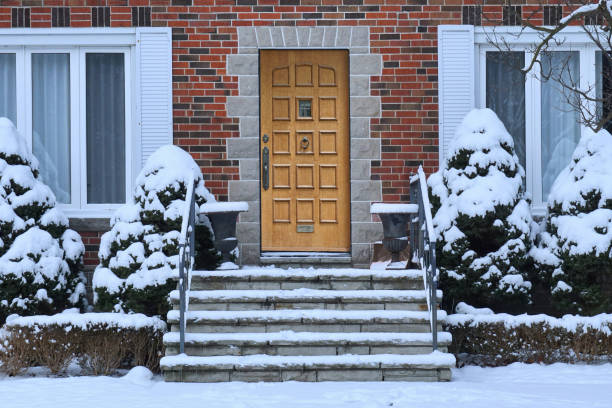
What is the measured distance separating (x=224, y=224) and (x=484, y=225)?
244 centimetres

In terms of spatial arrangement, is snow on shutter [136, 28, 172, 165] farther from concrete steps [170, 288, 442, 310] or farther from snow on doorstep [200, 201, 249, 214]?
concrete steps [170, 288, 442, 310]

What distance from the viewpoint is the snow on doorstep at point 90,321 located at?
7230 mm

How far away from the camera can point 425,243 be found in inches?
291

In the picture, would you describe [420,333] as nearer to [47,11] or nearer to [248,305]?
[248,305]

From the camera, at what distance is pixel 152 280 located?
7707 mm

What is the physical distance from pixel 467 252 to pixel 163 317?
2890 mm

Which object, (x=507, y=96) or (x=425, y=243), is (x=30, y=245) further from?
(x=507, y=96)

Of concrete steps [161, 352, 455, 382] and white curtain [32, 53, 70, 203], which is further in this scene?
white curtain [32, 53, 70, 203]

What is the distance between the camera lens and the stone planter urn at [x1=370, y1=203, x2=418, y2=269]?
8031 millimetres

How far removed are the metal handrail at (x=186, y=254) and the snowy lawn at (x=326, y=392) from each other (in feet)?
1.77

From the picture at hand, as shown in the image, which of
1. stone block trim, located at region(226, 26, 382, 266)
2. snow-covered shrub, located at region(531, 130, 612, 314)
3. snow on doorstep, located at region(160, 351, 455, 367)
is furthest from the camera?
stone block trim, located at region(226, 26, 382, 266)

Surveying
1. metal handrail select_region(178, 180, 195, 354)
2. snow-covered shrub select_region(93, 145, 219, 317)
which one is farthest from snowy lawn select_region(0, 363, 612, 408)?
snow-covered shrub select_region(93, 145, 219, 317)

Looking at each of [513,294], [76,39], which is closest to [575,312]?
[513,294]

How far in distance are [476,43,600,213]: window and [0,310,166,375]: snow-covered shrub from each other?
4.40 metres
